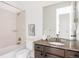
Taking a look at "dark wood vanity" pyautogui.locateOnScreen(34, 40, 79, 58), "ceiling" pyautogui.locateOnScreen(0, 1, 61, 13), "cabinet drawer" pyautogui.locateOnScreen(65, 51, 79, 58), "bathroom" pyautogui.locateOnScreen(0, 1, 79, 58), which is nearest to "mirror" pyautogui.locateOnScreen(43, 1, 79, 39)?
"bathroom" pyautogui.locateOnScreen(0, 1, 79, 58)

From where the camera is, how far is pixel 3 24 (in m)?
2.44

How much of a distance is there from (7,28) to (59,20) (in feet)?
4.45

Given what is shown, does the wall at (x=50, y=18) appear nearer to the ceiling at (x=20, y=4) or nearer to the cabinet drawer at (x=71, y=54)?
the ceiling at (x=20, y=4)

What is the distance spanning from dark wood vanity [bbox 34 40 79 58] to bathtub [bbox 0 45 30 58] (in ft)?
1.87

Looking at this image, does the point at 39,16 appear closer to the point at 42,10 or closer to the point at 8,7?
the point at 42,10

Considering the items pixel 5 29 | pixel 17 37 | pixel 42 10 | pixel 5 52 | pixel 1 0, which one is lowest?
pixel 5 52

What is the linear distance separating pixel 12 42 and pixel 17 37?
0.20m

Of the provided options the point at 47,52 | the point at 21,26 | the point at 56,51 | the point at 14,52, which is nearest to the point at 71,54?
the point at 56,51

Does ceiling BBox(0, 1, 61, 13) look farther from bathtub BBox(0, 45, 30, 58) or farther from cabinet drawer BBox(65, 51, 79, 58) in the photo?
cabinet drawer BBox(65, 51, 79, 58)

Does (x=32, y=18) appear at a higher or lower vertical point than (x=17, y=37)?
higher

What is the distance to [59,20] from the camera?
6.88 ft

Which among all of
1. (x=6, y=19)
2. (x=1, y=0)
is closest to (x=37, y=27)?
(x=6, y=19)

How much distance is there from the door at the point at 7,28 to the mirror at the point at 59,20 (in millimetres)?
943

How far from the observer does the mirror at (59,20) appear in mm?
1960
